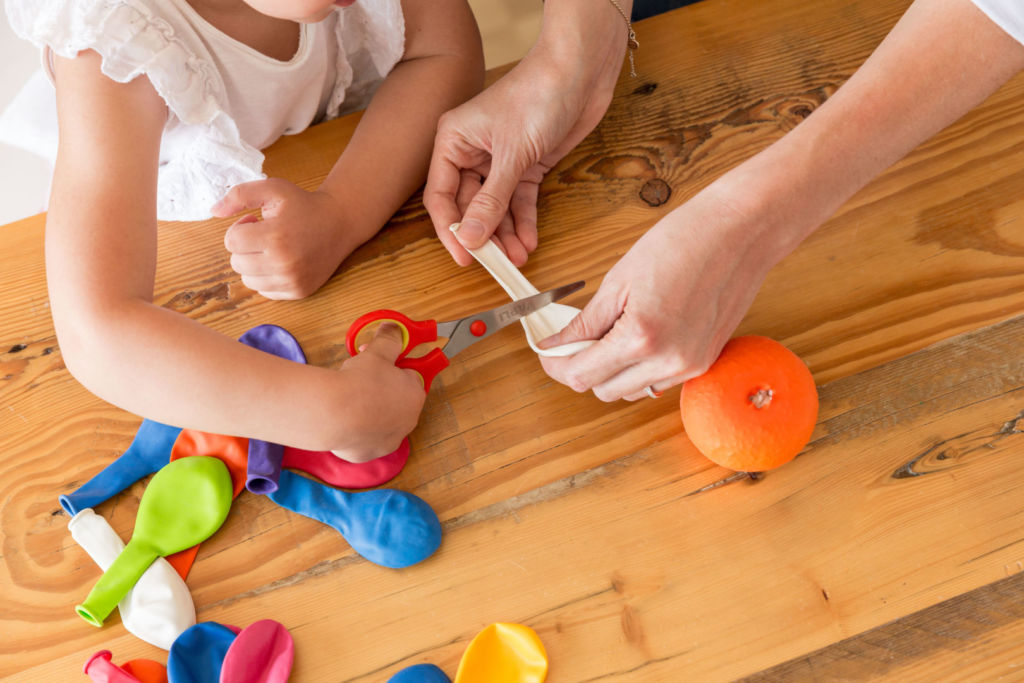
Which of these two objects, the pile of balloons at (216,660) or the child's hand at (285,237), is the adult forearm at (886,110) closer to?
the child's hand at (285,237)

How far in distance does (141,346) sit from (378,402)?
0.70 ft

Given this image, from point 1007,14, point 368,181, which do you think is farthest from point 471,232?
point 1007,14

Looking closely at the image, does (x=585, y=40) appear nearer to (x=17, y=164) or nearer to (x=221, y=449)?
(x=221, y=449)

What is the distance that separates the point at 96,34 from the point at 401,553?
1.79 feet

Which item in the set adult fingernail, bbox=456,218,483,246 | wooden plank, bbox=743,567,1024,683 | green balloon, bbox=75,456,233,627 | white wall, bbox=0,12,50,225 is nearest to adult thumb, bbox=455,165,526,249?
adult fingernail, bbox=456,218,483,246

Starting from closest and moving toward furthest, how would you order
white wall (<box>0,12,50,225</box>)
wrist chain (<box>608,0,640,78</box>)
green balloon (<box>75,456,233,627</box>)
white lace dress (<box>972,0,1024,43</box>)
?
white lace dress (<box>972,0,1024,43</box>)
green balloon (<box>75,456,233,627</box>)
wrist chain (<box>608,0,640,78</box>)
white wall (<box>0,12,50,225</box>)

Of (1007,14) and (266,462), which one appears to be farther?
(266,462)

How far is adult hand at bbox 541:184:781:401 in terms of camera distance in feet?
1.97

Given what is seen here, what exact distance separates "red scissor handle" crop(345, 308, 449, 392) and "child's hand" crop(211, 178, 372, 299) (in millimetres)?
92

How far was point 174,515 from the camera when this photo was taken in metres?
0.66

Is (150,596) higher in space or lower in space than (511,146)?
lower

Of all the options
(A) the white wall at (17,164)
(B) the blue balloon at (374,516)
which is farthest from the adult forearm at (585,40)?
(A) the white wall at (17,164)

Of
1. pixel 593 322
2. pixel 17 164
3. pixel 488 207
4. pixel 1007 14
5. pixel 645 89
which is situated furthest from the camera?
pixel 17 164

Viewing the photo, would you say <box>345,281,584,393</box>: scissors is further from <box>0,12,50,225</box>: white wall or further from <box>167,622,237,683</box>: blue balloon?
<box>0,12,50,225</box>: white wall
